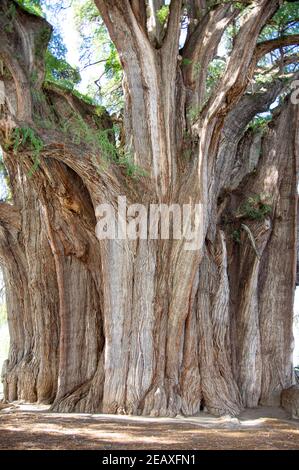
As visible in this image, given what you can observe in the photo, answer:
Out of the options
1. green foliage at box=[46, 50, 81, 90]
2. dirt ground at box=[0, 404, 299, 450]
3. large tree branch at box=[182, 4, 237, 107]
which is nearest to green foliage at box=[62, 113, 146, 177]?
green foliage at box=[46, 50, 81, 90]

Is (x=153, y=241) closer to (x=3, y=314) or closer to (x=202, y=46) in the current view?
(x=202, y=46)

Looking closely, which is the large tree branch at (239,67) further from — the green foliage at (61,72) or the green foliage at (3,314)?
the green foliage at (3,314)

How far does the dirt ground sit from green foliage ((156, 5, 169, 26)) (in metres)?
5.54

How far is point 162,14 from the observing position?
8359 millimetres

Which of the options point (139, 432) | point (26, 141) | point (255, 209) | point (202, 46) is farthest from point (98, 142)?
point (139, 432)

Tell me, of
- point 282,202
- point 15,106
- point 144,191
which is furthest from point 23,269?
point 282,202

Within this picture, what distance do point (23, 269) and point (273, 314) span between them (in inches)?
162

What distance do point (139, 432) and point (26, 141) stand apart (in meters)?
3.30

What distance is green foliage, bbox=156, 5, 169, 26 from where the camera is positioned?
832 cm

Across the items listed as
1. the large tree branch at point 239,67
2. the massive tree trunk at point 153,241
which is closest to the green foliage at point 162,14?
the massive tree trunk at point 153,241

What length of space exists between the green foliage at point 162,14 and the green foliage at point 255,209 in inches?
117

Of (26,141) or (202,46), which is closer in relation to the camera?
(26,141)

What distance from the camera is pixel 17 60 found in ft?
21.7
